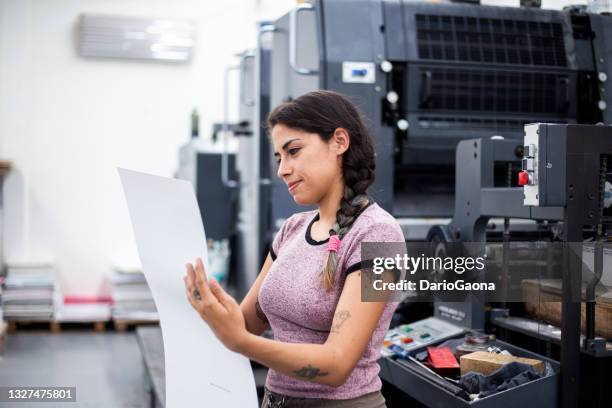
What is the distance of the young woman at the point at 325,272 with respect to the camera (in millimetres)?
1387

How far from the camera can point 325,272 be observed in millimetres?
1493

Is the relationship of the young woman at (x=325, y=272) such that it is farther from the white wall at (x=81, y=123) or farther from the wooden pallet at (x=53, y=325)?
the white wall at (x=81, y=123)

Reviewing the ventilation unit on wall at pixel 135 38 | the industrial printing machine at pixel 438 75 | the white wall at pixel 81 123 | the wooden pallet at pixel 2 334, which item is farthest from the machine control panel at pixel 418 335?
the ventilation unit on wall at pixel 135 38

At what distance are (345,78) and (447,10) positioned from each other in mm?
605

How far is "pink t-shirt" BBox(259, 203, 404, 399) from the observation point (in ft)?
4.91

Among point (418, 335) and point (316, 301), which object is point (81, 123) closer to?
point (418, 335)

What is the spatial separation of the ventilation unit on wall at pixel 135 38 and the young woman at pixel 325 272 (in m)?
5.50

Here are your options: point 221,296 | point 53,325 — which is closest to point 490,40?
point 221,296

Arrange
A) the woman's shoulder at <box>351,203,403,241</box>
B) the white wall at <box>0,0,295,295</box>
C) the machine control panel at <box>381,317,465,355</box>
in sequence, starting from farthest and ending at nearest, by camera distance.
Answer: the white wall at <box>0,0,295,295</box>
the machine control panel at <box>381,317,465,355</box>
the woman's shoulder at <box>351,203,403,241</box>

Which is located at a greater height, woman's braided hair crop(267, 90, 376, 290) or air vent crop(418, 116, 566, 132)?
air vent crop(418, 116, 566, 132)

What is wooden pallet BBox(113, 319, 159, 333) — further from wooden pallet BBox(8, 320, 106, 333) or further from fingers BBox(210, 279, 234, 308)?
fingers BBox(210, 279, 234, 308)

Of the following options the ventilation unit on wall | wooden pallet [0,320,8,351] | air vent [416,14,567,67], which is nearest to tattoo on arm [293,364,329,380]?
air vent [416,14,567,67]

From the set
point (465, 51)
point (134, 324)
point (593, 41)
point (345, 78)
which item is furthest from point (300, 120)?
point (134, 324)

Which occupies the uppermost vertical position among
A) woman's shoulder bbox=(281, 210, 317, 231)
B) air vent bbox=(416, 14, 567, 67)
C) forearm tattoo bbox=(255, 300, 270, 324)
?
air vent bbox=(416, 14, 567, 67)
